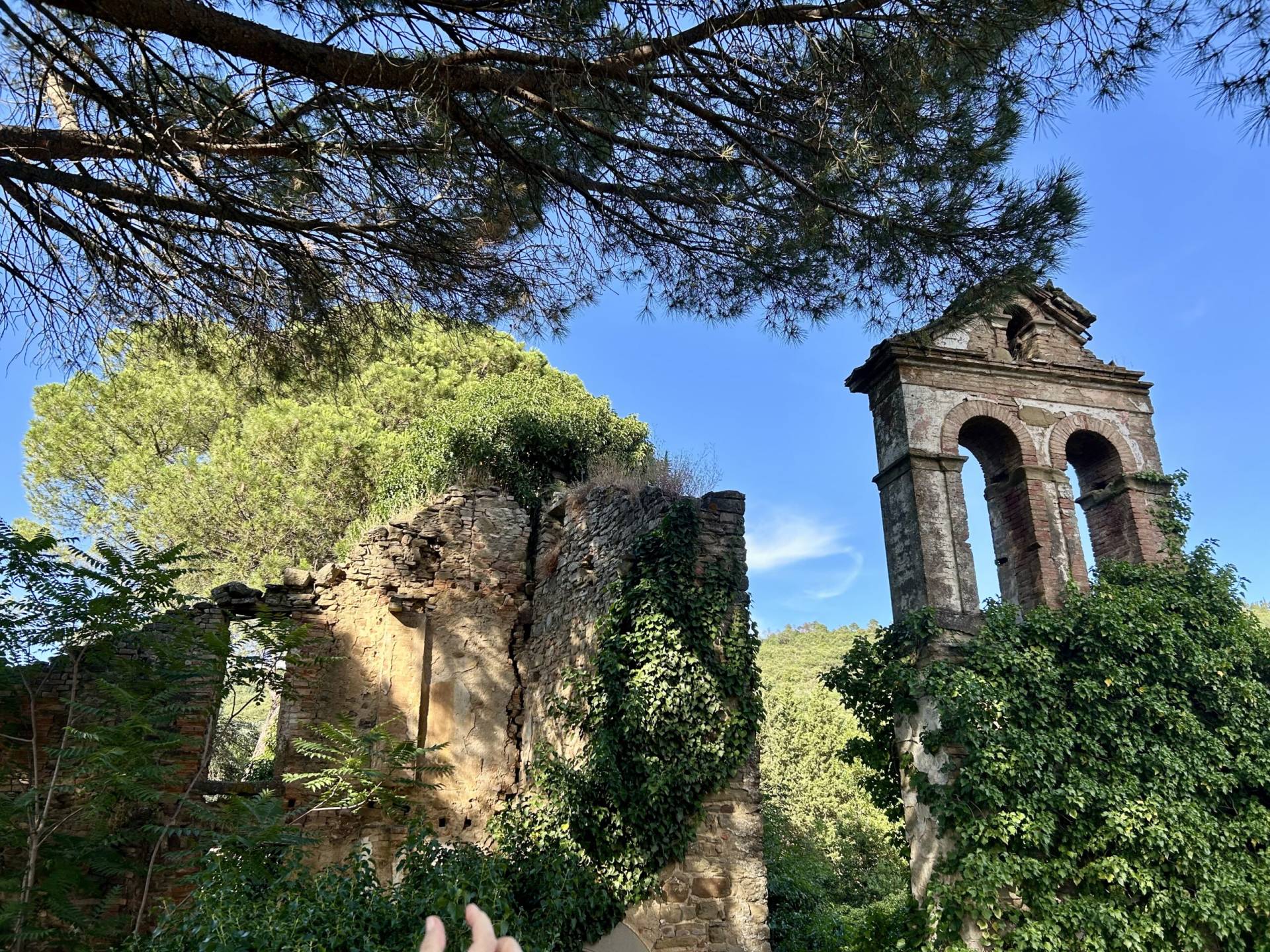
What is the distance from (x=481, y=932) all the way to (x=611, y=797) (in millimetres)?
6337

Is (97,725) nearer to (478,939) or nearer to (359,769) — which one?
(359,769)

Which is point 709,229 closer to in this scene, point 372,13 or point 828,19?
point 828,19

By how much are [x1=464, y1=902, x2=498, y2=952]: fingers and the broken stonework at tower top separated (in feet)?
29.5

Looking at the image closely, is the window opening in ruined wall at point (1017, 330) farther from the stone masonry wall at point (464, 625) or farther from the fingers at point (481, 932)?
the fingers at point (481, 932)

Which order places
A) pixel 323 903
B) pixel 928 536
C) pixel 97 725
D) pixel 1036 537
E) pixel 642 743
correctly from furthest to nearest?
pixel 1036 537 < pixel 928 536 < pixel 642 743 < pixel 97 725 < pixel 323 903

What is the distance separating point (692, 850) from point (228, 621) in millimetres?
4787

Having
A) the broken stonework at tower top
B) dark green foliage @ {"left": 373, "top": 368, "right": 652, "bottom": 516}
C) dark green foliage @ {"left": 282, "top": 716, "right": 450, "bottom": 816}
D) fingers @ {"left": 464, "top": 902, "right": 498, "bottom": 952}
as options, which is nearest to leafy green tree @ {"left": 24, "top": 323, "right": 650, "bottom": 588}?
dark green foliage @ {"left": 373, "top": 368, "right": 652, "bottom": 516}

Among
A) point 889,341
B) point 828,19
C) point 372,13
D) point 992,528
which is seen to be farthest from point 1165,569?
point 372,13

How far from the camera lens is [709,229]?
21.8 feet

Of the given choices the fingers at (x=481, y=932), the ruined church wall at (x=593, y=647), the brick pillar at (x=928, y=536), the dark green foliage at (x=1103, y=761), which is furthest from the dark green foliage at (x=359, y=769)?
the fingers at (x=481, y=932)

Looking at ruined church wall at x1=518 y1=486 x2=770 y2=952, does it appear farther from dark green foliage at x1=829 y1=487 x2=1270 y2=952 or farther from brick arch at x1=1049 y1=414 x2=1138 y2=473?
brick arch at x1=1049 y1=414 x2=1138 y2=473

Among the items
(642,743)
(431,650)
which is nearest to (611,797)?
(642,743)

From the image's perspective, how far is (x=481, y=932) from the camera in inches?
35.3

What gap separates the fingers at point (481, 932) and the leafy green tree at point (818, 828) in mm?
6657
